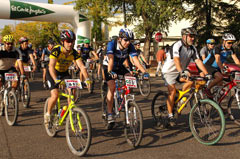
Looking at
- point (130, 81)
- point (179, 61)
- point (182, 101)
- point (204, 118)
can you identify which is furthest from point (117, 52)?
point (204, 118)

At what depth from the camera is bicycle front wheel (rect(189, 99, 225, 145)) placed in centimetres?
450

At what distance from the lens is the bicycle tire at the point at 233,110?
5649 millimetres

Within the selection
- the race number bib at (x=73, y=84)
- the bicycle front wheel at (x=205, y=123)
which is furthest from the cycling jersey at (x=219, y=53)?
the race number bib at (x=73, y=84)

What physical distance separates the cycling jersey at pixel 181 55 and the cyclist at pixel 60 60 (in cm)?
172

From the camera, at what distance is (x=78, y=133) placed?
14.1 ft

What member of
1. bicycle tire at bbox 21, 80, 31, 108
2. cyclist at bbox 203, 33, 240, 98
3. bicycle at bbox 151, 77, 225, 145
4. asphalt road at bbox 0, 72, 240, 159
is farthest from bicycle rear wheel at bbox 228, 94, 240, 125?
bicycle tire at bbox 21, 80, 31, 108

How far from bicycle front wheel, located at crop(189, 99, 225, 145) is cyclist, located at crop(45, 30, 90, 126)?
76.4 inches

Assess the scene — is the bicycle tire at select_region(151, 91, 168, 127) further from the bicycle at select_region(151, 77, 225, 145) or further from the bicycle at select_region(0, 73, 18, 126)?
the bicycle at select_region(0, 73, 18, 126)

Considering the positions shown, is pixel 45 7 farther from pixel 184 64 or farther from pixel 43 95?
pixel 184 64

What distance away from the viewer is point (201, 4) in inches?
858

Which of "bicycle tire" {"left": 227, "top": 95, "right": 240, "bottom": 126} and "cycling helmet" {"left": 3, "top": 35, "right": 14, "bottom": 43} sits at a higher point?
"cycling helmet" {"left": 3, "top": 35, "right": 14, "bottom": 43}

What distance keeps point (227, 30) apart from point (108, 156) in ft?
64.5

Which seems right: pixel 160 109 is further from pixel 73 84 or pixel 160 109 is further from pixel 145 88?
pixel 145 88

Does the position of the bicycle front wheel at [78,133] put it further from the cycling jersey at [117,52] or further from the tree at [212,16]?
the tree at [212,16]
